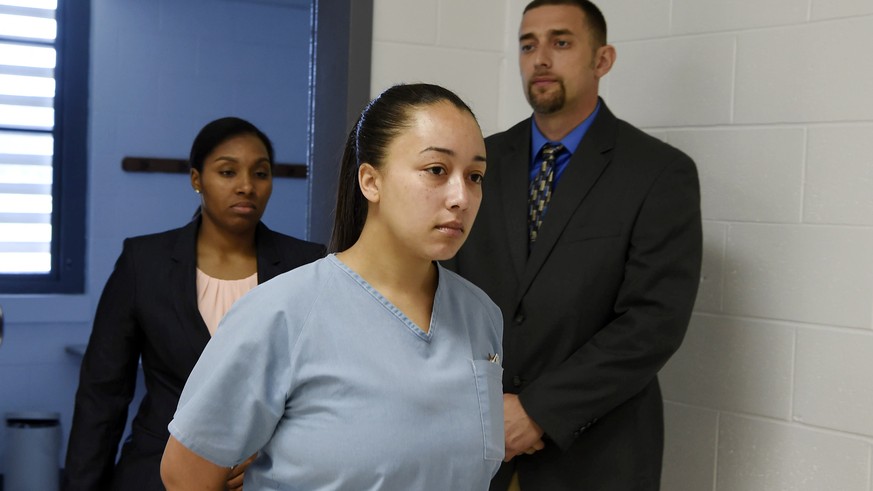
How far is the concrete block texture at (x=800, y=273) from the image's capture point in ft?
7.15

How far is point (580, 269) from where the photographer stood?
6.82 feet

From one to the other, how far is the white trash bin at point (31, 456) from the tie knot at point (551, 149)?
314 cm

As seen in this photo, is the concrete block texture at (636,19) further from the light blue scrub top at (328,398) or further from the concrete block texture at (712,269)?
the light blue scrub top at (328,398)

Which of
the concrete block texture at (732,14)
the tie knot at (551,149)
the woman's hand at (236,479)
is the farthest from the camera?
the concrete block texture at (732,14)

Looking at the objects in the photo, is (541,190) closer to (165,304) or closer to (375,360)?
(165,304)

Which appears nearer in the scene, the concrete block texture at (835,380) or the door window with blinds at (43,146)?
the concrete block texture at (835,380)

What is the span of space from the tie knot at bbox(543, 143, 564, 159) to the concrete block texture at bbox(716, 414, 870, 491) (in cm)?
81

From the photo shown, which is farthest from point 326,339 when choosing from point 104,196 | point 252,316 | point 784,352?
point 104,196

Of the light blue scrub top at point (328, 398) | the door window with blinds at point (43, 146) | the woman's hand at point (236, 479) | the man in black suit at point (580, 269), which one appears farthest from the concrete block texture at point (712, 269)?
the door window with blinds at point (43, 146)

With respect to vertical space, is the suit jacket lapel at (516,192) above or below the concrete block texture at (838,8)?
below

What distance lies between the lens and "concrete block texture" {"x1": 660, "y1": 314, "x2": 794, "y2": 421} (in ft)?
7.61

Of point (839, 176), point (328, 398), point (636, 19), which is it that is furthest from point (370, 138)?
point (636, 19)

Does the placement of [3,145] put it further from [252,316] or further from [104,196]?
[252,316]

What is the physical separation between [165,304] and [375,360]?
1.01 meters
